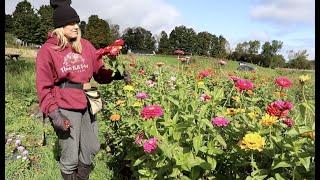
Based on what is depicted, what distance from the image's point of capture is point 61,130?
350 cm

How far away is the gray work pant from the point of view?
12.0ft

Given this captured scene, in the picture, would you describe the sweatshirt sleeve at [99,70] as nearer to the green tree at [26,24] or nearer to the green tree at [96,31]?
the green tree at [26,24]

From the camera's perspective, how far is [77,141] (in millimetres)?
3705

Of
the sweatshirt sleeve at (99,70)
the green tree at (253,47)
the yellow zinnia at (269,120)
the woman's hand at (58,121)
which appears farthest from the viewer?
the green tree at (253,47)

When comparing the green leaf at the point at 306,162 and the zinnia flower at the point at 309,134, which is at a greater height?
the zinnia flower at the point at 309,134

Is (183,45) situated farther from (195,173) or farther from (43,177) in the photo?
(195,173)

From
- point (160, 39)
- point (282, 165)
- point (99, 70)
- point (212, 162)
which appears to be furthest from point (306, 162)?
point (160, 39)

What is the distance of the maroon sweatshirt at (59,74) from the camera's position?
346cm

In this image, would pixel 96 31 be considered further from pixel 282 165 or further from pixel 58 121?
pixel 282 165

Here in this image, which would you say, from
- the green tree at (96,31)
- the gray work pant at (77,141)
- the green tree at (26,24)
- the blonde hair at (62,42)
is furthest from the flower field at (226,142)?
the green tree at (96,31)

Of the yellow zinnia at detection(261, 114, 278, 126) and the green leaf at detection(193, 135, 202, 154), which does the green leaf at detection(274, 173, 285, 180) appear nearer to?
the yellow zinnia at detection(261, 114, 278, 126)

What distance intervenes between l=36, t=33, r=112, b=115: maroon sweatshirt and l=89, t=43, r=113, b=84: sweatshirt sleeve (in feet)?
0.24

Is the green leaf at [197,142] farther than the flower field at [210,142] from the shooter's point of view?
Yes

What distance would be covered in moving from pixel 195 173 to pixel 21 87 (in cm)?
648
